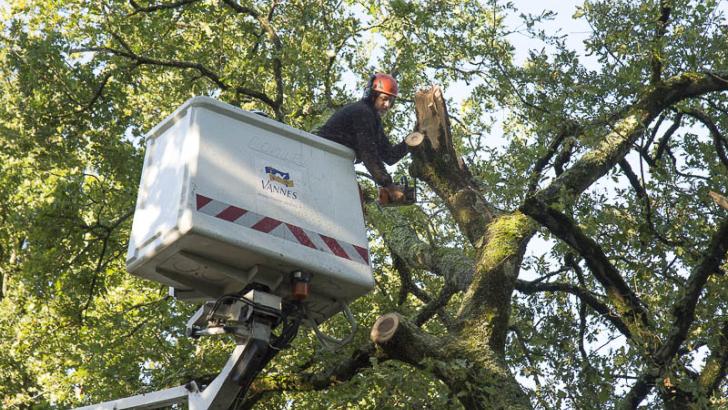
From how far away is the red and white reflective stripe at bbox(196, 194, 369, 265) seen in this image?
19.2 ft

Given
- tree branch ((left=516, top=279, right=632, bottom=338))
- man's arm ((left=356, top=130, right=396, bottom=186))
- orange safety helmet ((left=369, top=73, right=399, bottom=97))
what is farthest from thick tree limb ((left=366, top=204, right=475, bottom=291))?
orange safety helmet ((left=369, top=73, right=399, bottom=97))

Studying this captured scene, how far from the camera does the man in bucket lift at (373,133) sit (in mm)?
7730

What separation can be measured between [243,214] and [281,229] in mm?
277

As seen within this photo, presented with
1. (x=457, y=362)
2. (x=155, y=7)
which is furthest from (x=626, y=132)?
(x=155, y=7)

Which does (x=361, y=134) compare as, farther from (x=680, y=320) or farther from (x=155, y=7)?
(x=155, y=7)

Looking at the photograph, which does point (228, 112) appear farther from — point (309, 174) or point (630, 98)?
point (630, 98)

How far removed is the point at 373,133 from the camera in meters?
7.90

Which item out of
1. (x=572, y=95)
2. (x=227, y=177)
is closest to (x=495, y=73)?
(x=572, y=95)

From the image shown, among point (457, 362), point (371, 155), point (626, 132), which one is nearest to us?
point (457, 362)

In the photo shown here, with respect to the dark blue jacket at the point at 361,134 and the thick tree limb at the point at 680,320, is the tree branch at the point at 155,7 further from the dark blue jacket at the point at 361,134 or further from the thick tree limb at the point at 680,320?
the thick tree limb at the point at 680,320

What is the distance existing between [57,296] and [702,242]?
706 centimetres

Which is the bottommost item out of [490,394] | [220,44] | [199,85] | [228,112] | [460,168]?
[490,394]

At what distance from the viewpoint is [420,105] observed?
330 inches

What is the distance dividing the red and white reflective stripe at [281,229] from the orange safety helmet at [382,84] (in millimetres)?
2337
